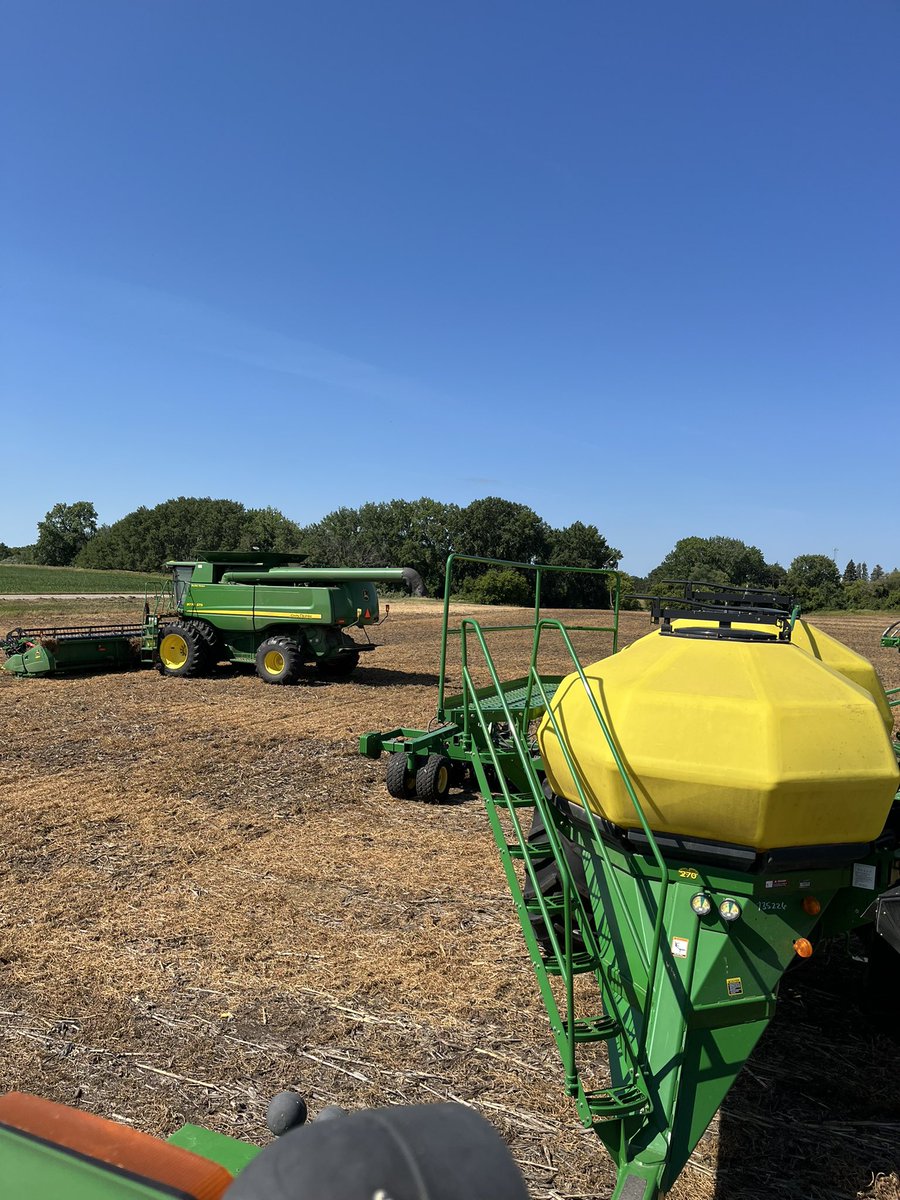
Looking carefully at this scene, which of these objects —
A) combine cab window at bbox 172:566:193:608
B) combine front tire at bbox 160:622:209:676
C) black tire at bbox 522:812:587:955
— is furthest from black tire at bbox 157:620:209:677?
black tire at bbox 522:812:587:955

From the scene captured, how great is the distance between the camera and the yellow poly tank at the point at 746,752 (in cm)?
264

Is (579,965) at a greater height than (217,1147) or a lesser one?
lesser

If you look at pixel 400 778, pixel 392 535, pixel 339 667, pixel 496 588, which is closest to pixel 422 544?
pixel 392 535

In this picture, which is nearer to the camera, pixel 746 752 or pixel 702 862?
pixel 746 752

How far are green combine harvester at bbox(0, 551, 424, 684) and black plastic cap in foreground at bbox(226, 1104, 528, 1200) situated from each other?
1296 centimetres

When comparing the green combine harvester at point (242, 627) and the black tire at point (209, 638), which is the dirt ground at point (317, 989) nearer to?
the green combine harvester at point (242, 627)

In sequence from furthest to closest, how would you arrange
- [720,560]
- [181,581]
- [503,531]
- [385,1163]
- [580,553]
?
[720,560] → [503,531] → [580,553] → [181,581] → [385,1163]

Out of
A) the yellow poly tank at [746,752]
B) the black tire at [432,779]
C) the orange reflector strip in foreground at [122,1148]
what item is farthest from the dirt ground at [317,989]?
the orange reflector strip in foreground at [122,1148]

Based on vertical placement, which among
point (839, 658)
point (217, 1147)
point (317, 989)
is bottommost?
point (317, 989)

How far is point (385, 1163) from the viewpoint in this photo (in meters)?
1.00

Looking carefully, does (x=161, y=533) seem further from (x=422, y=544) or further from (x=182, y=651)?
(x=182, y=651)

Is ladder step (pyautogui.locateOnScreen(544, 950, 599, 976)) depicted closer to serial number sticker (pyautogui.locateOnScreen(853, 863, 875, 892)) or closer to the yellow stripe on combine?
serial number sticker (pyautogui.locateOnScreen(853, 863, 875, 892))

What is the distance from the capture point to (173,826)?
6891mm

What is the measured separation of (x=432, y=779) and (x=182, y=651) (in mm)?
8628
